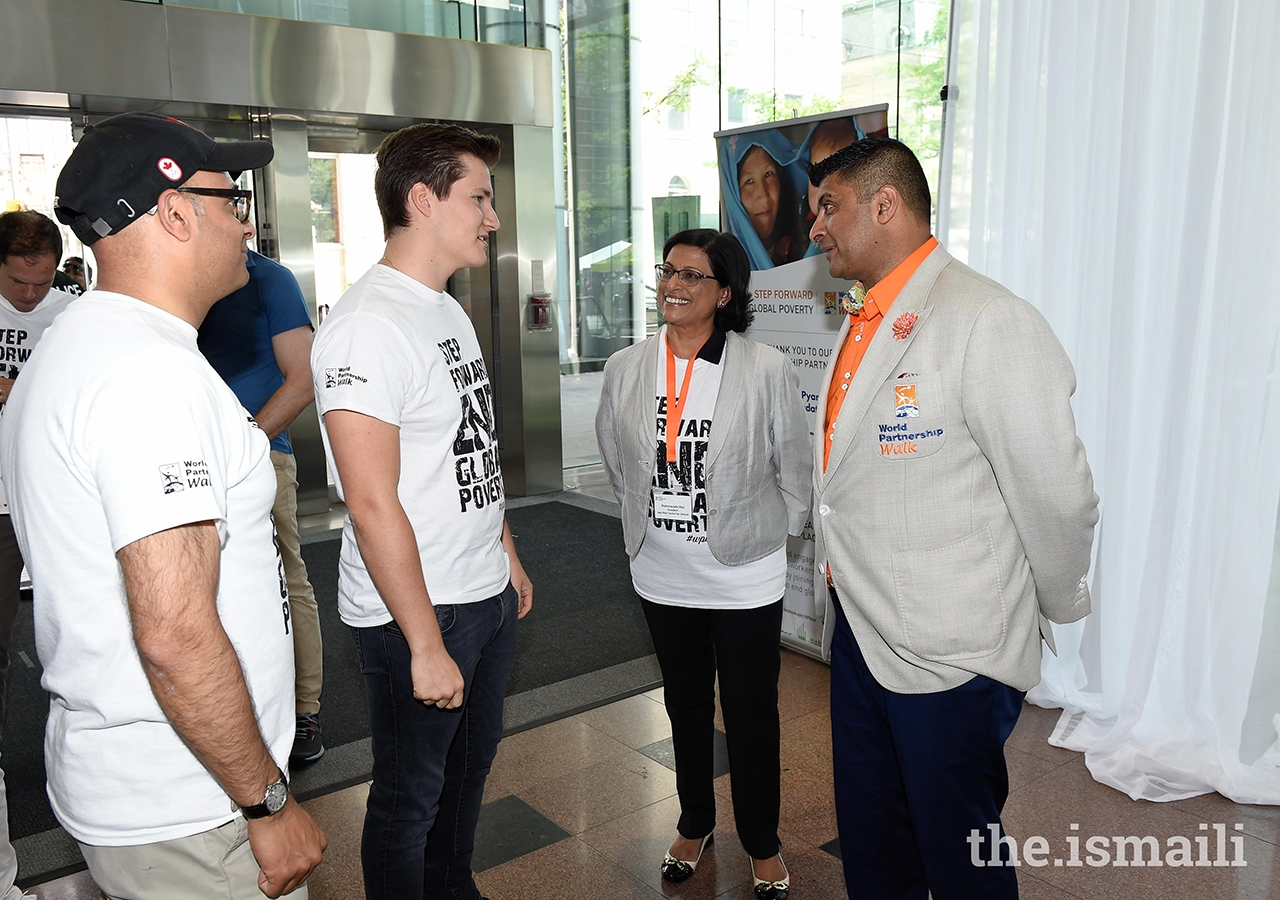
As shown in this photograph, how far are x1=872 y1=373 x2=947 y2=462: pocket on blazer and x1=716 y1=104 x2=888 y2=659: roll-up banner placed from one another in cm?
182

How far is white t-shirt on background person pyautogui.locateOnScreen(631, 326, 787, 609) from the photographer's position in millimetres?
2469

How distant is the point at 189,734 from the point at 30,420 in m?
0.44

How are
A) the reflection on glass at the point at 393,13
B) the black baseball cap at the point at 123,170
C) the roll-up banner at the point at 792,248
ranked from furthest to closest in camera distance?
1. the reflection on glass at the point at 393,13
2. the roll-up banner at the point at 792,248
3. the black baseball cap at the point at 123,170

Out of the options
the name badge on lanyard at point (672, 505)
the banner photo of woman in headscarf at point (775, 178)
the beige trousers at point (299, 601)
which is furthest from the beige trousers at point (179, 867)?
the banner photo of woman in headscarf at point (775, 178)

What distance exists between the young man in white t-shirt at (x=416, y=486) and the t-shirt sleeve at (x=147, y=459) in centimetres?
53

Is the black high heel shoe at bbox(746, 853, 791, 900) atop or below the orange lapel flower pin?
below

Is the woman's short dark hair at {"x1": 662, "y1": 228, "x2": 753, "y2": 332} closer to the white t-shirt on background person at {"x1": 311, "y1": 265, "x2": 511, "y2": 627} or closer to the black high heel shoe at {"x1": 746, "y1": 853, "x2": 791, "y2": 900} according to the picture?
the white t-shirt on background person at {"x1": 311, "y1": 265, "x2": 511, "y2": 627}

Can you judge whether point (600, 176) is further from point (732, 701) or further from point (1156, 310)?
point (732, 701)

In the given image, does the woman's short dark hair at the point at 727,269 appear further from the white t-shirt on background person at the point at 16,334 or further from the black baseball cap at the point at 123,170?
the white t-shirt on background person at the point at 16,334

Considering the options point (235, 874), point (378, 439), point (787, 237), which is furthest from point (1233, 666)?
point (235, 874)

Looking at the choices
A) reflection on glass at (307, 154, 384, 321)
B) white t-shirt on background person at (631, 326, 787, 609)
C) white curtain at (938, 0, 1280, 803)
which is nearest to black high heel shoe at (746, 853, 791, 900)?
white t-shirt on background person at (631, 326, 787, 609)

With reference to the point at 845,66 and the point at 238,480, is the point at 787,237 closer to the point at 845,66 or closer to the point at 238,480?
the point at 845,66

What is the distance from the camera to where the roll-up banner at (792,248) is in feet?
12.2

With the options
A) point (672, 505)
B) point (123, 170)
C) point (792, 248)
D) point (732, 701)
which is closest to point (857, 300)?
point (672, 505)
